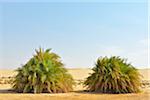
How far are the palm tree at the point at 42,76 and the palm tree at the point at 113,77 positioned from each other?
1.21m

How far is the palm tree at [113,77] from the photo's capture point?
15.7m

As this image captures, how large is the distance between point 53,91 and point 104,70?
2.45 meters

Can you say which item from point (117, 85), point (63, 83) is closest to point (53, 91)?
point (63, 83)

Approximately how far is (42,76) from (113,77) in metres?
3.07

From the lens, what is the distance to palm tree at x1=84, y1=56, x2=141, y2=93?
51.5 feet

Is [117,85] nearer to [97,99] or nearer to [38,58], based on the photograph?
[97,99]

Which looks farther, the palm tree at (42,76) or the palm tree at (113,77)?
the palm tree at (113,77)

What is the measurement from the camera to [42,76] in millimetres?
15188

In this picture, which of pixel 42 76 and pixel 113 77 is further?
pixel 113 77

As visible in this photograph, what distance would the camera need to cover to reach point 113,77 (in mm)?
15617

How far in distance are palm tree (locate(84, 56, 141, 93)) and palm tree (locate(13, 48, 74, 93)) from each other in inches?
47.6

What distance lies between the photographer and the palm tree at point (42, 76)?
49.9 feet

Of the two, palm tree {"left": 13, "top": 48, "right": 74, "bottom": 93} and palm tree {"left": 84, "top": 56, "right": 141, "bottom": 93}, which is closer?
palm tree {"left": 13, "top": 48, "right": 74, "bottom": 93}

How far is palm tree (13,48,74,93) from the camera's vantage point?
49.9 ft
